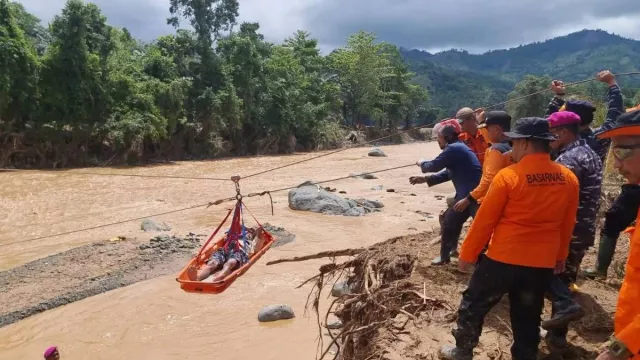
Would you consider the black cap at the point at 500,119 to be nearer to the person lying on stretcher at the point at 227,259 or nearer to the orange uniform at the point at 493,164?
the orange uniform at the point at 493,164

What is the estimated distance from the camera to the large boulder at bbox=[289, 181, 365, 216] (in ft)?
42.2

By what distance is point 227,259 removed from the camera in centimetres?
616

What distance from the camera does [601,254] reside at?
3973 mm

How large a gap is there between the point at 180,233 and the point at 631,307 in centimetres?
993

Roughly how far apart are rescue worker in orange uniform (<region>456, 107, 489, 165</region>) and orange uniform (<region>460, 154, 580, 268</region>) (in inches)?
84.4

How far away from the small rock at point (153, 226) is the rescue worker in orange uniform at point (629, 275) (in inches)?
400

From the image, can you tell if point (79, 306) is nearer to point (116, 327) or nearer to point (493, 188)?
point (116, 327)

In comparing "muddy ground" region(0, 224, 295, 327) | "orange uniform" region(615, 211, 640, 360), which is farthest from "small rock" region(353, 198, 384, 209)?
"orange uniform" region(615, 211, 640, 360)

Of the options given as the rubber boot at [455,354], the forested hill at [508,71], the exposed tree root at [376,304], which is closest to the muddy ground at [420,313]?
the exposed tree root at [376,304]

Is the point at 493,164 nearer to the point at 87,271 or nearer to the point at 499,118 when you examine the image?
the point at 499,118

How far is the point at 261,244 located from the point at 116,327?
83.2 inches

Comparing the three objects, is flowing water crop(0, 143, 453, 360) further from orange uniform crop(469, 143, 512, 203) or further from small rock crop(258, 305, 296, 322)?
orange uniform crop(469, 143, 512, 203)

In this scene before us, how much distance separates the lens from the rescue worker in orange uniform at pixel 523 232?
2.59 m

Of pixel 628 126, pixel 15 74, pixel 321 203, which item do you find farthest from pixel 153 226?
pixel 15 74
